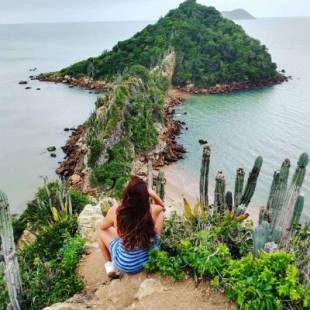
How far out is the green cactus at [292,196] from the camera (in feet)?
29.6

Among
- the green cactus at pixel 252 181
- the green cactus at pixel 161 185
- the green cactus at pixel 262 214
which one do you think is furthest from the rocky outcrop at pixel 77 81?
the green cactus at pixel 262 214

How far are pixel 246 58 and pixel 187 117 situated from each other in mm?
25216

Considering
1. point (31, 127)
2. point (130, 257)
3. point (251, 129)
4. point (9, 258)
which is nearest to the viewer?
point (130, 257)

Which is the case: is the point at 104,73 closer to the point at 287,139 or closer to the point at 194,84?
the point at 194,84

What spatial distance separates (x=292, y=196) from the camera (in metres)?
9.48

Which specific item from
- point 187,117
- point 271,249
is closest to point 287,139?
point 187,117

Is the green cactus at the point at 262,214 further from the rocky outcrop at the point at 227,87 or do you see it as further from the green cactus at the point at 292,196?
the rocky outcrop at the point at 227,87

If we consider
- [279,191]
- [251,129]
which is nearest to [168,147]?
[251,129]

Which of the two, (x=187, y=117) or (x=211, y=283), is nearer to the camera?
(x=211, y=283)

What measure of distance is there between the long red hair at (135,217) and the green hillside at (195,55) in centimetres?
5021

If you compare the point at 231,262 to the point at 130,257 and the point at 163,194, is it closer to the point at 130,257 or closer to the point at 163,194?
the point at 130,257

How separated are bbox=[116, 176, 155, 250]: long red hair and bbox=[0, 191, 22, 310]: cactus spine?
277 centimetres

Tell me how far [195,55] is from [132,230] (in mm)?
57688

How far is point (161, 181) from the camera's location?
1102 cm
